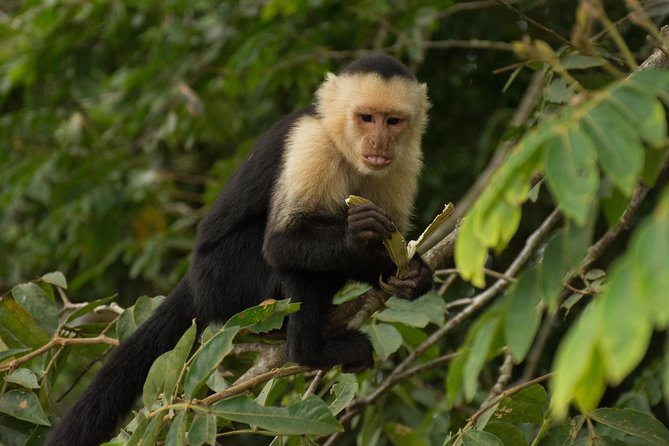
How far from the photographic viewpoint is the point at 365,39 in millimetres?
5664

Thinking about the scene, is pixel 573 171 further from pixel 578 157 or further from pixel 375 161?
pixel 375 161

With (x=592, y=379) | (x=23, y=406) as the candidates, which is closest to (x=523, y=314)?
(x=592, y=379)

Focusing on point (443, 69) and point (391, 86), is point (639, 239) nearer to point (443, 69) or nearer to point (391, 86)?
point (391, 86)

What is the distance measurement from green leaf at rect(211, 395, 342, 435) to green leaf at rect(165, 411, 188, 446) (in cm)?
7

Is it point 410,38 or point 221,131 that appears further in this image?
point 221,131

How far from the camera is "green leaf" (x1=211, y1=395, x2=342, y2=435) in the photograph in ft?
6.30

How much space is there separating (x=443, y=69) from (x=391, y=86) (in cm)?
224

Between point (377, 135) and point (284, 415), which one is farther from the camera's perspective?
point (377, 135)

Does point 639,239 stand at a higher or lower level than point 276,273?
higher

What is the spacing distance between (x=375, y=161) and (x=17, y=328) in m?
1.42

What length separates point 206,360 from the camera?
1990 mm

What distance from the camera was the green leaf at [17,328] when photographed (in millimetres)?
3174

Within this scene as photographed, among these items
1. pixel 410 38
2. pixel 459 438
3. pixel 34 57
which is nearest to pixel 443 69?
pixel 410 38

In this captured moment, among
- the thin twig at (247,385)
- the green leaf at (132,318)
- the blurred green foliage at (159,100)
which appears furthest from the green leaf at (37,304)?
the blurred green foliage at (159,100)
